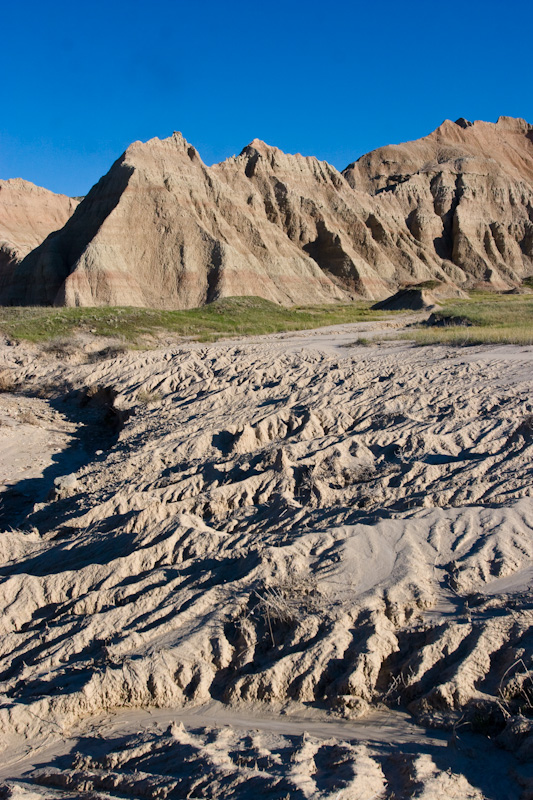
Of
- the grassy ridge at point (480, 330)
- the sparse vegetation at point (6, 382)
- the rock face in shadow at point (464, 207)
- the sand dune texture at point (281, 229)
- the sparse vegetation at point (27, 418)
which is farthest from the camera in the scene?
the rock face in shadow at point (464, 207)

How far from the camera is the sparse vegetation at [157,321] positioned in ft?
69.9

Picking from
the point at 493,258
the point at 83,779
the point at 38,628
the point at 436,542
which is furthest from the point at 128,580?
the point at 493,258

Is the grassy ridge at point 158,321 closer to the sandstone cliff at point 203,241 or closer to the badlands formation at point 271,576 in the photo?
the badlands formation at point 271,576

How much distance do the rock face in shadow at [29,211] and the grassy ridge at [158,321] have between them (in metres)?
38.1

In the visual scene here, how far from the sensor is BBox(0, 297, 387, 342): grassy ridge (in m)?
21.4

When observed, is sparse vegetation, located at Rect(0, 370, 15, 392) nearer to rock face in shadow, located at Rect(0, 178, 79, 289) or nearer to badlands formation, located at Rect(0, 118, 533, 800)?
badlands formation, located at Rect(0, 118, 533, 800)

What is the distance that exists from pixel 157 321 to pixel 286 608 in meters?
20.8

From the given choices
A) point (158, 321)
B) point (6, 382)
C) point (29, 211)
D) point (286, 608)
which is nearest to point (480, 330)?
point (158, 321)

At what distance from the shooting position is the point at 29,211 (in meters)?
64.6

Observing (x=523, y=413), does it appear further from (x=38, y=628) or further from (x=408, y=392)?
(x=38, y=628)

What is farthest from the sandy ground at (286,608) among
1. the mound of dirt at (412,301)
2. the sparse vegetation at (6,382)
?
the mound of dirt at (412,301)

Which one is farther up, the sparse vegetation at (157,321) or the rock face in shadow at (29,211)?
the rock face in shadow at (29,211)

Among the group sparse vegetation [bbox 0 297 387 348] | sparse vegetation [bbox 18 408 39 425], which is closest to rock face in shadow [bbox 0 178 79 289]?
sparse vegetation [bbox 0 297 387 348]

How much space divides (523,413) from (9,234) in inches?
2419
